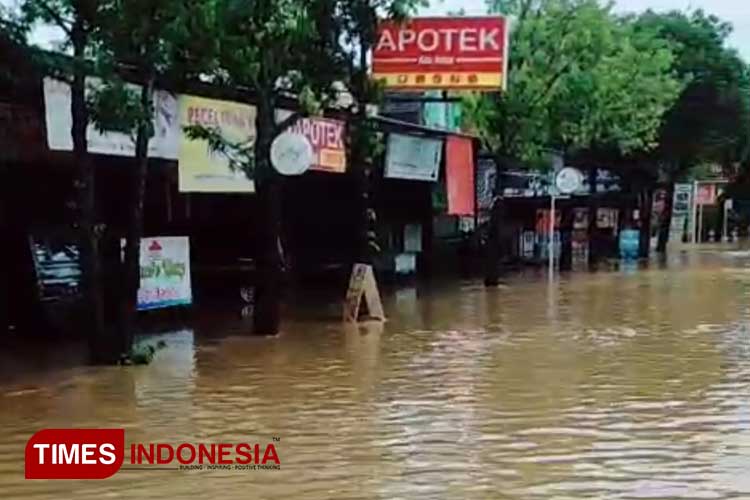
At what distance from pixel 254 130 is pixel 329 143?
2703mm

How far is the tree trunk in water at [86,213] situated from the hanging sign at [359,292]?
6.06m

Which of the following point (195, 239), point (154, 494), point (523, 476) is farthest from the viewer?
point (195, 239)

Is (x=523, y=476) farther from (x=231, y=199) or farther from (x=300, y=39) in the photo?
(x=231, y=199)

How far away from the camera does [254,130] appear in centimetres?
1911

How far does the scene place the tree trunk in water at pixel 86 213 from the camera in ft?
45.5

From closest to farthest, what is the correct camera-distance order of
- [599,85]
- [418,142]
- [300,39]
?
[300,39] < [418,142] < [599,85]

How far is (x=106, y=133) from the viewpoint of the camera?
14.7m

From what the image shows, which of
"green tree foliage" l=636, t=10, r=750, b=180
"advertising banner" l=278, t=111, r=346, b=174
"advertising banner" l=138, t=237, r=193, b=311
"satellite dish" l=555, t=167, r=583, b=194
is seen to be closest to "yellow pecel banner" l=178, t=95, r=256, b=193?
"advertising banner" l=138, t=237, r=193, b=311

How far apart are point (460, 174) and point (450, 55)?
4.73 m

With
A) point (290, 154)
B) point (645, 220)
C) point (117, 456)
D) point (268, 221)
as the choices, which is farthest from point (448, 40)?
point (645, 220)

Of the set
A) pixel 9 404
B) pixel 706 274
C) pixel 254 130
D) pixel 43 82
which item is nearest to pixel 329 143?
pixel 254 130

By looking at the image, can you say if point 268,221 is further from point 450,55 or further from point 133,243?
Result: point 450,55

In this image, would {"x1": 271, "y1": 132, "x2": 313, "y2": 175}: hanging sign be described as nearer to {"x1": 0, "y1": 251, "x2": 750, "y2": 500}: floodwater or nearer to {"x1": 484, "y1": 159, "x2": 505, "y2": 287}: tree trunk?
{"x1": 0, "y1": 251, "x2": 750, "y2": 500}: floodwater

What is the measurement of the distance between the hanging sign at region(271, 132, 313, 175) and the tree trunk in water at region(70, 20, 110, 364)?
3741 millimetres
